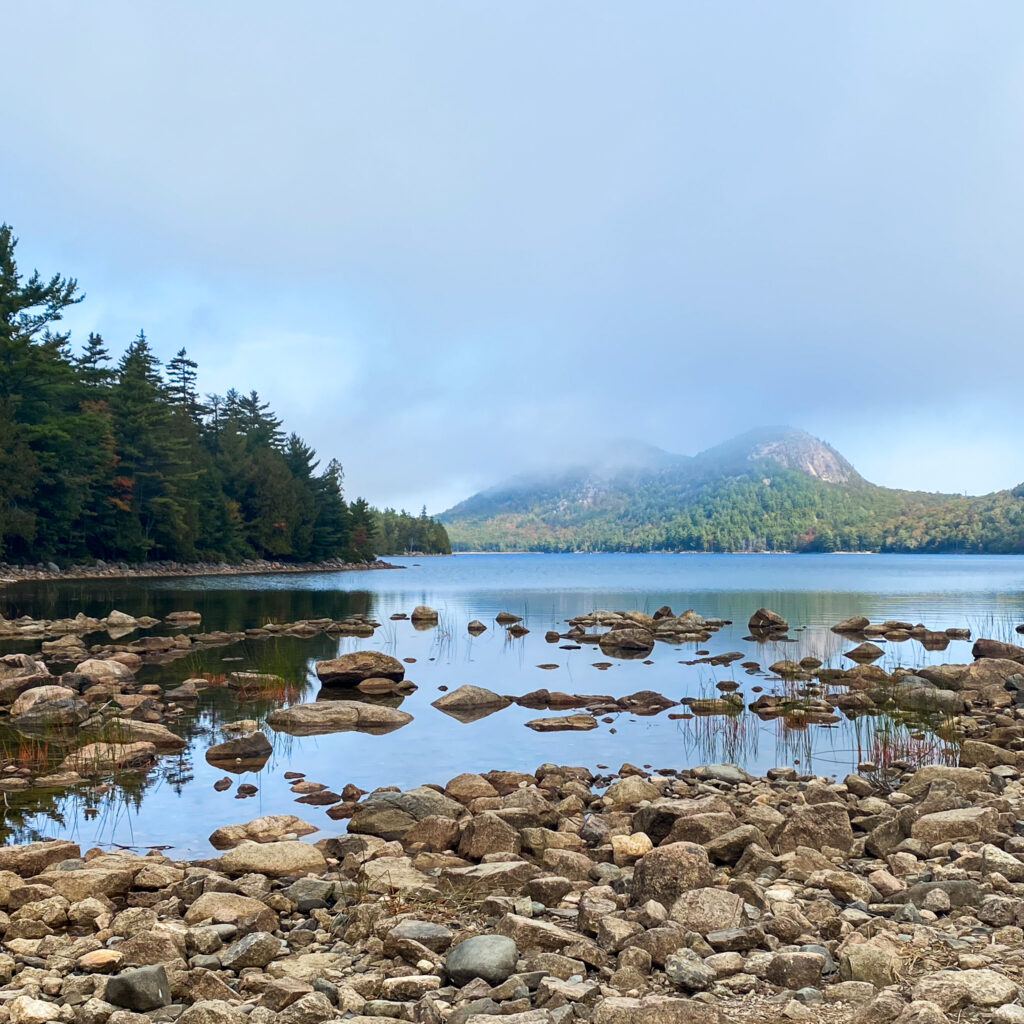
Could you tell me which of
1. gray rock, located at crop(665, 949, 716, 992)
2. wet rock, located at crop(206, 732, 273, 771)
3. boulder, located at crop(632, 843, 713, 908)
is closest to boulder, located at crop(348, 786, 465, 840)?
boulder, located at crop(632, 843, 713, 908)

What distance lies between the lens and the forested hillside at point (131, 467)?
64250 mm

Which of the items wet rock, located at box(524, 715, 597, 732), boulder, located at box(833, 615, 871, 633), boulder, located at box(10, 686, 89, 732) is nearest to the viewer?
boulder, located at box(10, 686, 89, 732)

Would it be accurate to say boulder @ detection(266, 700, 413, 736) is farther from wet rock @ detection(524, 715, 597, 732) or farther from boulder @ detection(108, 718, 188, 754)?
wet rock @ detection(524, 715, 597, 732)

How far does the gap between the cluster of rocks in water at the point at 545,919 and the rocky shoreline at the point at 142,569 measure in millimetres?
60029

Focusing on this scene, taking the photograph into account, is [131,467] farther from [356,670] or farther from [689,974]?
[689,974]

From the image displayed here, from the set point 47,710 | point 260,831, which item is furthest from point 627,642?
point 260,831

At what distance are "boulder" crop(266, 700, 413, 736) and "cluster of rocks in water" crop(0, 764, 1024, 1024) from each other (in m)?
6.72

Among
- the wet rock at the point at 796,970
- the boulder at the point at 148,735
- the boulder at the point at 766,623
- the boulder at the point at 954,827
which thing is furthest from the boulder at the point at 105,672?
the boulder at the point at 766,623

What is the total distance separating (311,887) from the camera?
26.2ft

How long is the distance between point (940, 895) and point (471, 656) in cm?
2410

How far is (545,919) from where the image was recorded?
7.09 metres

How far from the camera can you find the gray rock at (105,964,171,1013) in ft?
18.3

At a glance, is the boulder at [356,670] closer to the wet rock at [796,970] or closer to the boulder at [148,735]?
the boulder at [148,735]

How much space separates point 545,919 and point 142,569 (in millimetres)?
82357
